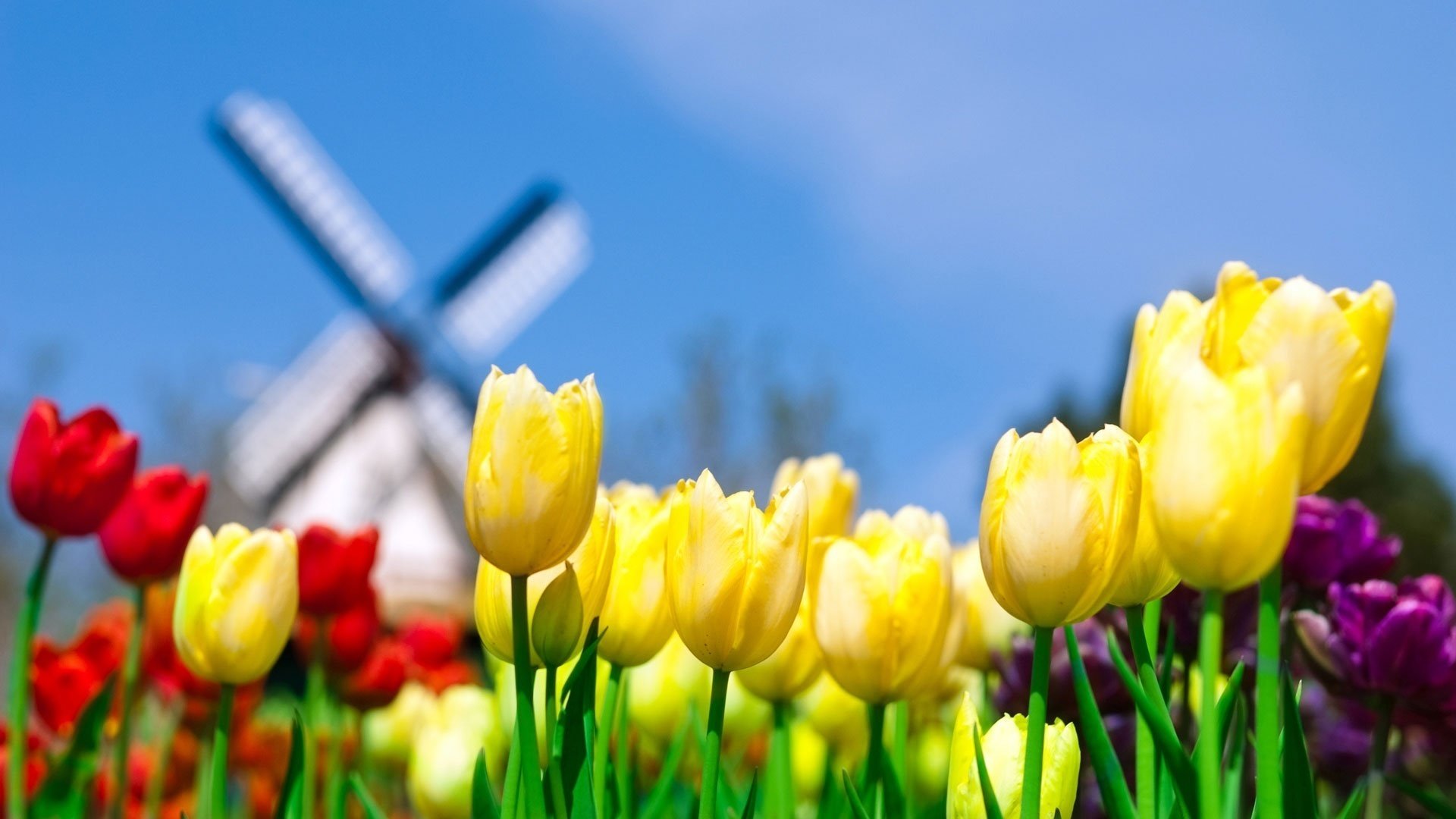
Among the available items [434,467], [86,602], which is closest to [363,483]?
[434,467]

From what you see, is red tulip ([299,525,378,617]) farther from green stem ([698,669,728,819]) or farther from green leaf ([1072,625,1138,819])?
green leaf ([1072,625,1138,819])

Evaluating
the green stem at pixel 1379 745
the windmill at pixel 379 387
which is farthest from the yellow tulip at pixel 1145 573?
the windmill at pixel 379 387

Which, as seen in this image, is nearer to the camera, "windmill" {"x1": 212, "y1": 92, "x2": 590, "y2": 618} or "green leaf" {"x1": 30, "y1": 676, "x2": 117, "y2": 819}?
"green leaf" {"x1": 30, "y1": 676, "x2": 117, "y2": 819}

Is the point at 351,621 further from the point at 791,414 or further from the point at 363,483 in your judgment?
the point at 791,414

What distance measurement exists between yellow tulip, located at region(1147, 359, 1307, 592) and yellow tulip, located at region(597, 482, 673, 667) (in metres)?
0.62

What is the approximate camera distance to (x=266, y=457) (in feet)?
64.0

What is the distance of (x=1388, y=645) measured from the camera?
149cm

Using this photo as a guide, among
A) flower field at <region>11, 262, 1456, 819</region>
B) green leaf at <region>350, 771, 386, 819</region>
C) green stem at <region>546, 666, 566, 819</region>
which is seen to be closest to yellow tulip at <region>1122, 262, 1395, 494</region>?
flower field at <region>11, 262, 1456, 819</region>

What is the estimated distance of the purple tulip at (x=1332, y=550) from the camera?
1.71m

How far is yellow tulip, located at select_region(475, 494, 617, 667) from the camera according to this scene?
1.27 m

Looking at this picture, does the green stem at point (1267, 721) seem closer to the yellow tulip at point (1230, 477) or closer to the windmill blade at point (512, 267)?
the yellow tulip at point (1230, 477)

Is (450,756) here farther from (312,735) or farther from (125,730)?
(125,730)

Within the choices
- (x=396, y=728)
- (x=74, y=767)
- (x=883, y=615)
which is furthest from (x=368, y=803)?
(x=396, y=728)

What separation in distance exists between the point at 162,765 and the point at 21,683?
0.73m
